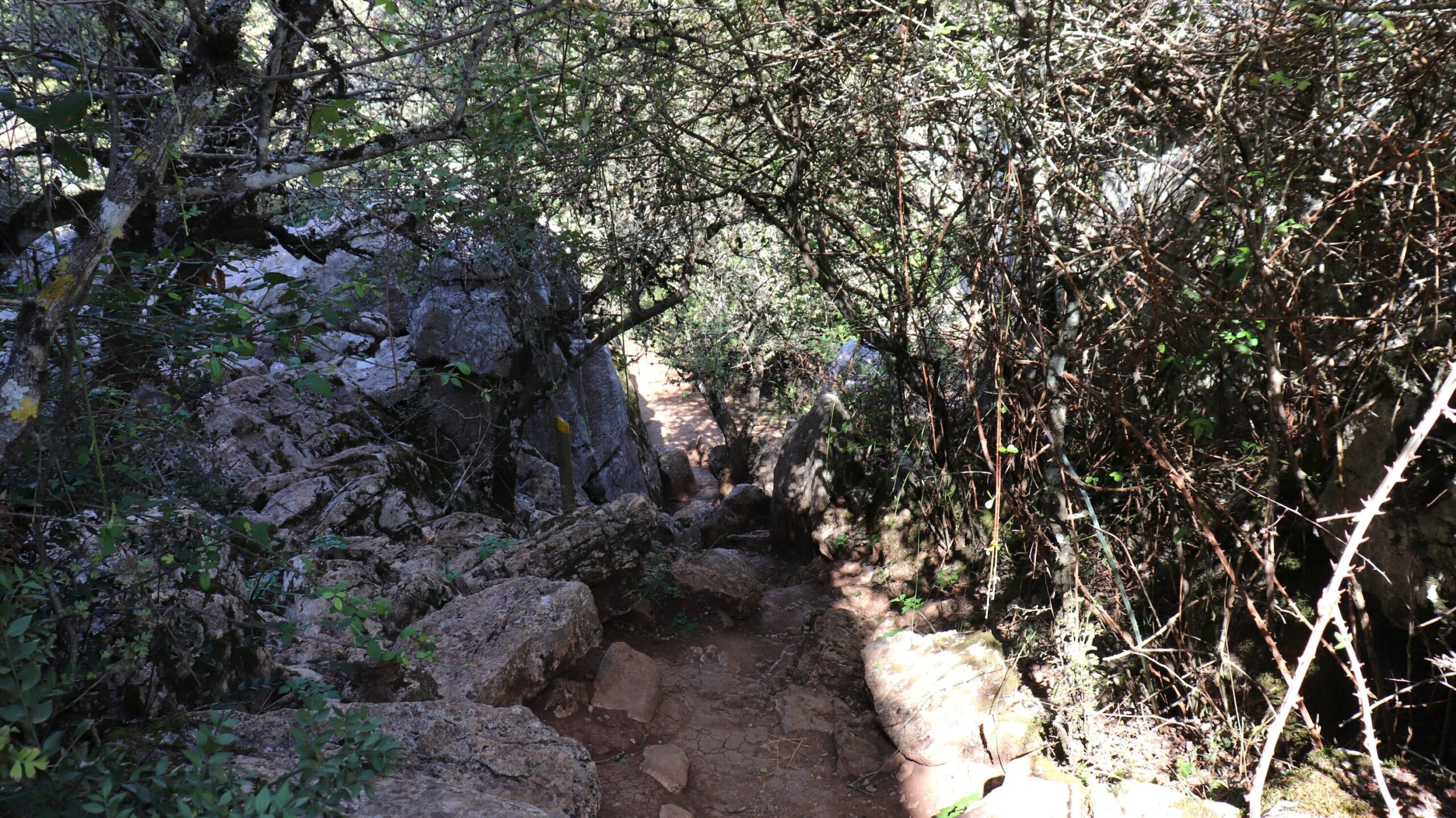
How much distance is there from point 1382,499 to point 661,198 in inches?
184

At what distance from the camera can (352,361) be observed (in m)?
8.04

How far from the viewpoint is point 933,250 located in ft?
12.6

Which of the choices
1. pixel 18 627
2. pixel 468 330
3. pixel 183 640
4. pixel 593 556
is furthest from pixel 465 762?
pixel 468 330

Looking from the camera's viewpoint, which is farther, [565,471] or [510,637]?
[565,471]

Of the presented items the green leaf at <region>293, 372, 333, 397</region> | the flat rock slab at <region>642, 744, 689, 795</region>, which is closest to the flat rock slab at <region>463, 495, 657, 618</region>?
the flat rock slab at <region>642, 744, 689, 795</region>

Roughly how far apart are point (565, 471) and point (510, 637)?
13.2ft

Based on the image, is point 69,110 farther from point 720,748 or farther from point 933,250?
point 720,748

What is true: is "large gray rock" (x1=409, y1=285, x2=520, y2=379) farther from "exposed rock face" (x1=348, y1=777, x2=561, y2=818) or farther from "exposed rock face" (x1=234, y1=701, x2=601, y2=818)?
"exposed rock face" (x1=348, y1=777, x2=561, y2=818)

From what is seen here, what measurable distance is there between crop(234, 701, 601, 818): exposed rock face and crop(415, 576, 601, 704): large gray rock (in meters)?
0.63

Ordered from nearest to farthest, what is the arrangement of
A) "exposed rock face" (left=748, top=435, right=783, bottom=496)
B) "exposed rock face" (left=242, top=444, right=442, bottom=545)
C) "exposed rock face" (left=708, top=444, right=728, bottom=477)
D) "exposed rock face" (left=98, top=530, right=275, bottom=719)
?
1. "exposed rock face" (left=98, top=530, right=275, bottom=719)
2. "exposed rock face" (left=242, top=444, right=442, bottom=545)
3. "exposed rock face" (left=748, top=435, right=783, bottom=496)
4. "exposed rock face" (left=708, top=444, right=728, bottom=477)

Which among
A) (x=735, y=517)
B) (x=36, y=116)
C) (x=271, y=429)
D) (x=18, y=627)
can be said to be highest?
(x=36, y=116)

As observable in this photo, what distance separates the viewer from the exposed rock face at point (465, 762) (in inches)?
76.5

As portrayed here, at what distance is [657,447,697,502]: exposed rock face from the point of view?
37.8 ft

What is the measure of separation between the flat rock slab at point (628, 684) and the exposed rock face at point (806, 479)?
2.58 meters
